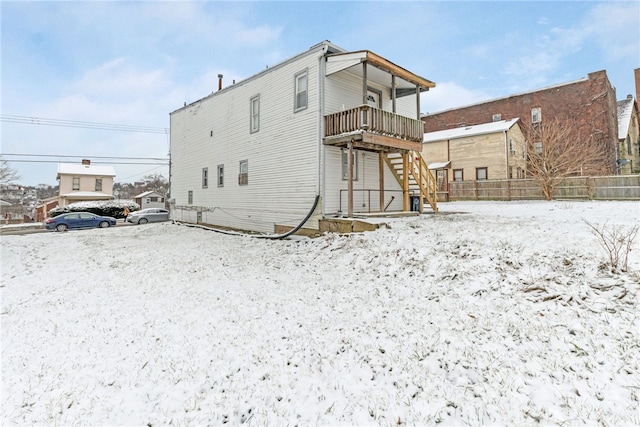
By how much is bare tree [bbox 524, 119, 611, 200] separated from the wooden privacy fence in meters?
0.79

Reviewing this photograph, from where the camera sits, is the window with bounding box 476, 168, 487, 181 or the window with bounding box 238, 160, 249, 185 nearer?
the window with bounding box 238, 160, 249, 185

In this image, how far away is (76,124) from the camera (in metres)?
33.5

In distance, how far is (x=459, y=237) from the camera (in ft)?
26.6

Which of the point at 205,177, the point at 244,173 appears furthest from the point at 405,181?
the point at 205,177

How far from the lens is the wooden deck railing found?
10913 mm

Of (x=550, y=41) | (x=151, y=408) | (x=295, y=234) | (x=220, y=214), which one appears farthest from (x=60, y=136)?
(x=550, y=41)

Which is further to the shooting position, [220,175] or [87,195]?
[87,195]

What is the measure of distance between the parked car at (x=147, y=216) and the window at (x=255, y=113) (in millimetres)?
17783

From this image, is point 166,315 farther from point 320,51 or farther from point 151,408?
point 320,51

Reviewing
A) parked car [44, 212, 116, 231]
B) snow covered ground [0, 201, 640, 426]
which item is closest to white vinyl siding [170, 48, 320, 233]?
snow covered ground [0, 201, 640, 426]

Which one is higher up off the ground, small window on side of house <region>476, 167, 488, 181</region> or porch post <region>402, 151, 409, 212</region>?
small window on side of house <region>476, 167, 488, 181</region>

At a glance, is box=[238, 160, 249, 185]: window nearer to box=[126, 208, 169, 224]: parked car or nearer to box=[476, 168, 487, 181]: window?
box=[126, 208, 169, 224]: parked car

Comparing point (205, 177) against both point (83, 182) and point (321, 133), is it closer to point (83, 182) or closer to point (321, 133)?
point (321, 133)

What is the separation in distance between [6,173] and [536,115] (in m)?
59.2
